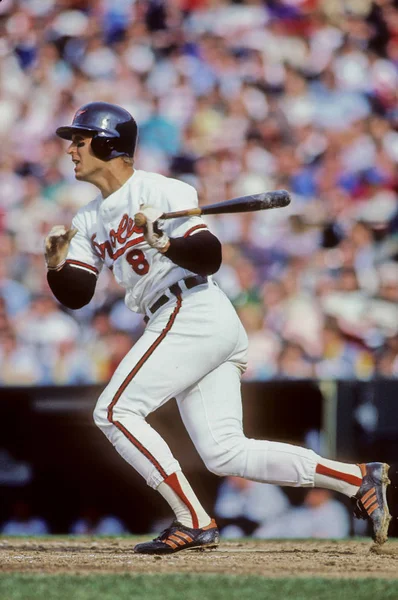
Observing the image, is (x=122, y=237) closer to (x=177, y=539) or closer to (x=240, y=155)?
(x=177, y=539)

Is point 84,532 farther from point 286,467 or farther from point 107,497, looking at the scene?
point 286,467

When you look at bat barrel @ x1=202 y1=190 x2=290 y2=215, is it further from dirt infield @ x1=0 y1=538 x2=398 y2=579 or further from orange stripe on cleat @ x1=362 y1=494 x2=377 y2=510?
dirt infield @ x1=0 y1=538 x2=398 y2=579

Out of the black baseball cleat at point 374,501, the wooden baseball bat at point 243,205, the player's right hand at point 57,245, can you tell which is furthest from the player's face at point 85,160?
the black baseball cleat at point 374,501

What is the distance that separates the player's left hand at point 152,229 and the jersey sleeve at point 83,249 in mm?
486

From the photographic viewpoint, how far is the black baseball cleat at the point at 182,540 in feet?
10.7

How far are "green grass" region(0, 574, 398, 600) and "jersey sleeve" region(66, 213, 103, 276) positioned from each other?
50.0 inches

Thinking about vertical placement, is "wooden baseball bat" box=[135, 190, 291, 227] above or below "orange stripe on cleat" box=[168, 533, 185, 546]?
above

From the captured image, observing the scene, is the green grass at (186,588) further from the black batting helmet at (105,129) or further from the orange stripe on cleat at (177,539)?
the black batting helmet at (105,129)

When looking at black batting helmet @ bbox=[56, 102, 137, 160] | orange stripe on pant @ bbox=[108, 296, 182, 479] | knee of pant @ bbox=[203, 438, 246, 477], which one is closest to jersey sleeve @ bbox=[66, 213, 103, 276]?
black batting helmet @ bbox=[56, 102, 137, 160]

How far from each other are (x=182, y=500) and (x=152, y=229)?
952 millimetres

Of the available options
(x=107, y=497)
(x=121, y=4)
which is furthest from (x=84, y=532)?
(x=121, y=4)

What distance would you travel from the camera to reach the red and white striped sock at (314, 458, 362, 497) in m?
3.31

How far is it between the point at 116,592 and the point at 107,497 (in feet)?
8.22

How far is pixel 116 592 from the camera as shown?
2.37 m
